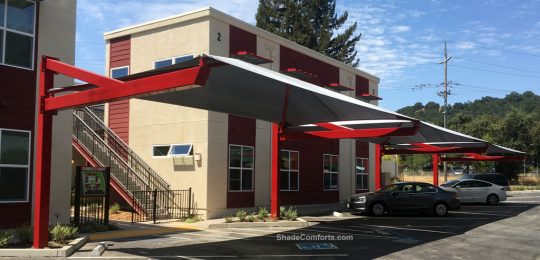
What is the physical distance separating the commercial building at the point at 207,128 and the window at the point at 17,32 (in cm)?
708

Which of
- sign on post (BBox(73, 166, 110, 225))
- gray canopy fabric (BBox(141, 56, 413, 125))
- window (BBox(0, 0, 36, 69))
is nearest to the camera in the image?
gray canopy fabric (BBox(141, 56, 413, 125))


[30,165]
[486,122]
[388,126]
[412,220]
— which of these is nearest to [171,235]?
[30,165]

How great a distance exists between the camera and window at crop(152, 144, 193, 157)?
68.5ft

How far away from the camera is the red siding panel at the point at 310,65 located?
82.7 feet

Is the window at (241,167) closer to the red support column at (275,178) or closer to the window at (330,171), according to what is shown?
the red support column at (275,178)

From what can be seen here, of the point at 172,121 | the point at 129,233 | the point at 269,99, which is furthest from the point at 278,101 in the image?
the point at 172,121

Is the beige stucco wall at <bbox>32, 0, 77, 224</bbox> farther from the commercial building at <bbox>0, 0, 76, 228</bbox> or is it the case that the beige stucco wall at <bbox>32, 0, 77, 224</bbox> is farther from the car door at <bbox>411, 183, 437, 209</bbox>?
the car door at <bbox>411, 183, 437, 209</bbox>

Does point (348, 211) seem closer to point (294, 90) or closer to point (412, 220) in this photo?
point (412, 220)

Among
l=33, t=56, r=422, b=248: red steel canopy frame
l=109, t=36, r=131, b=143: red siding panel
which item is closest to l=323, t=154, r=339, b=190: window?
l=109, t=36, r=131, b=143: red siding panel

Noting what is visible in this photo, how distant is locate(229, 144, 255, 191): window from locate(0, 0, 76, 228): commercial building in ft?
23.9

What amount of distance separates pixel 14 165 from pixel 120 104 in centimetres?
983

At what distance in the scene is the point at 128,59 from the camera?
2336 centimetres

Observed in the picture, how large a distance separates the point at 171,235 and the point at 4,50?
22.5 ft

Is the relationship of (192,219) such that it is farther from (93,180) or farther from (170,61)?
(170,61)
